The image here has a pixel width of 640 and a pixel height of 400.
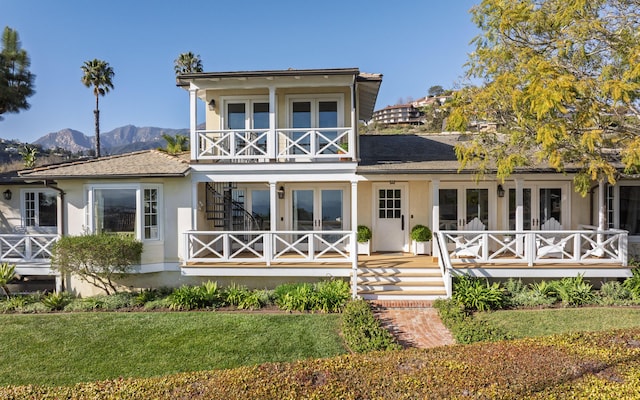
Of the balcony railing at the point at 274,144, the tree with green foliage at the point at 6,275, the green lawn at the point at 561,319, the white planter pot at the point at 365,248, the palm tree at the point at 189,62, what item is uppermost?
the palm tree at the point at 189,62

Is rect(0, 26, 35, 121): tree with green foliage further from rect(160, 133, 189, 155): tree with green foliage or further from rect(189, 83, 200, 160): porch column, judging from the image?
rect(189, 83, 200, 160): porch column

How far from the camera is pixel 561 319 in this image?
924 cm

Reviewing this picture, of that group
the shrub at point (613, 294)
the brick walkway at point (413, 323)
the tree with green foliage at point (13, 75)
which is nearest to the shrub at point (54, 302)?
the brick walkway at point (413, 323)

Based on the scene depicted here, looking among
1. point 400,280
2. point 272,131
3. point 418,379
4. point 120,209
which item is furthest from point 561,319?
point 120,209

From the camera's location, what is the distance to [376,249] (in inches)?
560

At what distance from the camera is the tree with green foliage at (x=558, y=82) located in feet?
24.4

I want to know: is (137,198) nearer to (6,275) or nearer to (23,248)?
(6,275)

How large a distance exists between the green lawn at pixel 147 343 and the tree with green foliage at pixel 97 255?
4.41 ft

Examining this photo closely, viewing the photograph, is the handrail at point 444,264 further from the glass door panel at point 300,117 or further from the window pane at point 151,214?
the window pane at point 151,214

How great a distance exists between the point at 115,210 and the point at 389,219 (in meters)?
9.57

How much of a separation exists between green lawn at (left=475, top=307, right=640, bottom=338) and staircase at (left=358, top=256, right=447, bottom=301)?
5.34 ft

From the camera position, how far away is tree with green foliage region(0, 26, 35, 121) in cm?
1579

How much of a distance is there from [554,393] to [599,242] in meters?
9.15

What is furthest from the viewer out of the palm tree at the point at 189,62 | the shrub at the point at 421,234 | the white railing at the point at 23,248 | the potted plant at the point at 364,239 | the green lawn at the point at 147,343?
the palm tree at the point at 189,62
